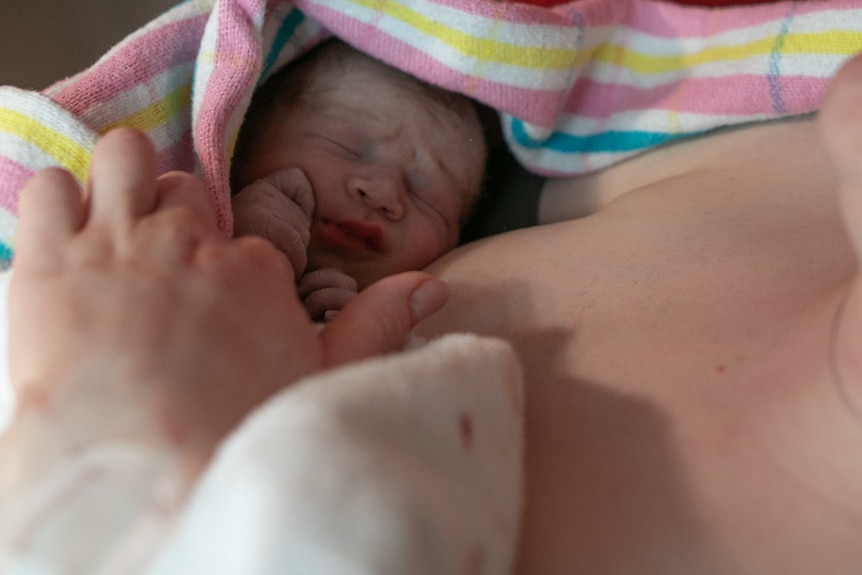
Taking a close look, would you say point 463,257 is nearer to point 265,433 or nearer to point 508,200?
point 508,200

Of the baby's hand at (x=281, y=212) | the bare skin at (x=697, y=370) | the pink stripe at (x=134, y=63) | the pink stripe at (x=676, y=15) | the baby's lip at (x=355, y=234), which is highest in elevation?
the pink stripe at (x=134, y=63)

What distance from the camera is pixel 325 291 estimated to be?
2.23ft

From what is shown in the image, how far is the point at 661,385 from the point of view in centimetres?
50

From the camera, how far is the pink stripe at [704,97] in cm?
80

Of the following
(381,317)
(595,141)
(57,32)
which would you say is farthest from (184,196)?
(57,32)

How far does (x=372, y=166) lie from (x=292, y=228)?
0.17 meters

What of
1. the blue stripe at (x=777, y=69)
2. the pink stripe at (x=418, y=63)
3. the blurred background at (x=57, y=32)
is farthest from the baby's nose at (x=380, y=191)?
the blurred background at (x=57, y=32)

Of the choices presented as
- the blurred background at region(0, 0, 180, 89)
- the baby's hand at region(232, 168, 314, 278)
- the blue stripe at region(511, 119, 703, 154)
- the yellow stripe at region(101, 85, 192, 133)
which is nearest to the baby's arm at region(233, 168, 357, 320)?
the baby's hand at region(232, 168, 314, 278)

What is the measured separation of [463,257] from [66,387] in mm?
456

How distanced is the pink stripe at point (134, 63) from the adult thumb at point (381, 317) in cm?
34

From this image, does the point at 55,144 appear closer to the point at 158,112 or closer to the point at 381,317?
the point at 158,112

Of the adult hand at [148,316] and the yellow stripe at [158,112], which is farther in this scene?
the yellow stripe at [158,112]

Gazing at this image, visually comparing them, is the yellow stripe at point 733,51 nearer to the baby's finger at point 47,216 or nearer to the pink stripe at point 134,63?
the pink stripe at point 134,63

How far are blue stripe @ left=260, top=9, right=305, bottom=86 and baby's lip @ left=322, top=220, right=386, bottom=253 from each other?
23 centimetres
